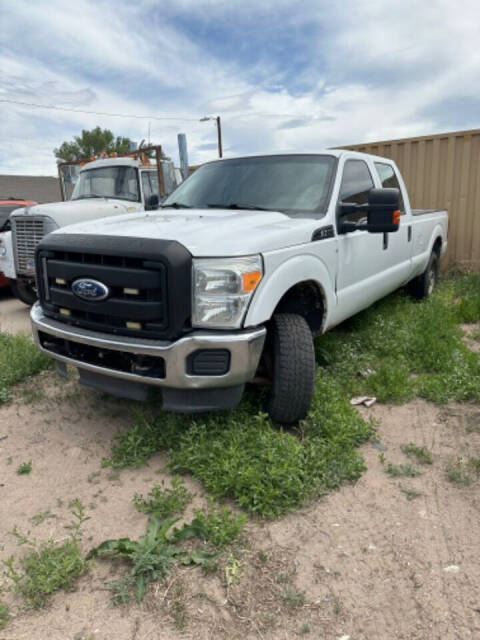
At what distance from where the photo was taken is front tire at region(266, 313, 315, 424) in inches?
125

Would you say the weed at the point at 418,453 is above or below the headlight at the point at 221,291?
below

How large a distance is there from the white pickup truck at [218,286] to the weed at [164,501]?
1.57 ft

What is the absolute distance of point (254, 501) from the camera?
8.77ft

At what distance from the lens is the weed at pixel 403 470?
297cm

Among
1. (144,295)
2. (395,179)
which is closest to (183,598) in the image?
(144,295)

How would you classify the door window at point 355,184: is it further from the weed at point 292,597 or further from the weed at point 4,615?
the weed at point 4,615

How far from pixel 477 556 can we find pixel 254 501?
1090mm

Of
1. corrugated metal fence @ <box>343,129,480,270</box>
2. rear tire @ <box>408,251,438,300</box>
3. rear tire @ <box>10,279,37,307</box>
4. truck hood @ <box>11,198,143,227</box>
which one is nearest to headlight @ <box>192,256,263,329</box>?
rear tire @ <box>408,251,438,300</box>

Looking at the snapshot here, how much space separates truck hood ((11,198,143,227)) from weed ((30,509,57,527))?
4.91 meters

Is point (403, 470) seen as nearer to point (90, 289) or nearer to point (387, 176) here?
point (90, 289)

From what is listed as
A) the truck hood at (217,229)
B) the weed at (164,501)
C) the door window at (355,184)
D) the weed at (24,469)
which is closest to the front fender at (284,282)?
the truck hood at (217,229)

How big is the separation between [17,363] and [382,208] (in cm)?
352

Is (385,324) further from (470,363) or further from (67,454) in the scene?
(67,454)

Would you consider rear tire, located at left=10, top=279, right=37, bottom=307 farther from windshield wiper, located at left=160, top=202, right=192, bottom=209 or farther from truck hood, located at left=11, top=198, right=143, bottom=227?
windshield wiper, located at left=160, top=202, right=192, bottom=209
